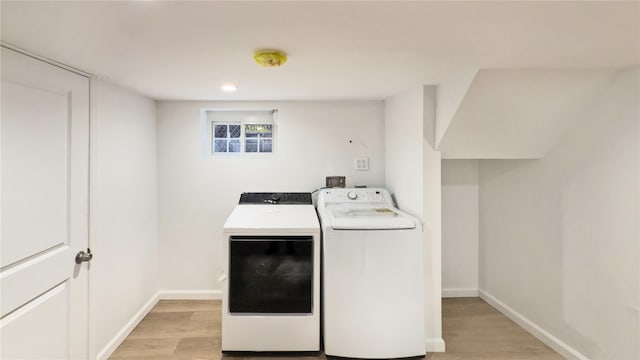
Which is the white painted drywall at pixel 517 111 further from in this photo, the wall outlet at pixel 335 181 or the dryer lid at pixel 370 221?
the wall outlet at pixel 335 181

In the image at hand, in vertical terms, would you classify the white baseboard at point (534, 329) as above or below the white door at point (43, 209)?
below

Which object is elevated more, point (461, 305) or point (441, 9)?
point (441, 9)

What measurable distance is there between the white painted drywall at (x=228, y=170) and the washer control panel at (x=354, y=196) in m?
0.23

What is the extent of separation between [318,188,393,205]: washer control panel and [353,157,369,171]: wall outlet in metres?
0.27

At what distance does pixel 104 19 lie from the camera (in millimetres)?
1099

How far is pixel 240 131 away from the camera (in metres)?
2.93

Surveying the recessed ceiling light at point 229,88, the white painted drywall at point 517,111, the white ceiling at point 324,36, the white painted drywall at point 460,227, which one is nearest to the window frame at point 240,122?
the recessed ceiling light at point 229,88

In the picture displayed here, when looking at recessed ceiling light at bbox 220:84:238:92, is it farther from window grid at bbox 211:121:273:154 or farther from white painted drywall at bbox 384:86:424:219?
white painted drywall at bbox 384:86:424:219

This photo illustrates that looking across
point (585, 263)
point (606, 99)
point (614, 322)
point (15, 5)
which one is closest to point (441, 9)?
point (15, 5)

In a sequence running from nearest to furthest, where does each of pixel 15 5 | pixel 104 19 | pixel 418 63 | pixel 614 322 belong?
pixel 15 5
pixel 104 19
pixel 418 63
pixel 614 322

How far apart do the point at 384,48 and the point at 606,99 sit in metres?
1.40

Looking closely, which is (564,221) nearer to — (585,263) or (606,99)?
(585,263)

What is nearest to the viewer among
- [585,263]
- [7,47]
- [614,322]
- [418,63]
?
[7,47]

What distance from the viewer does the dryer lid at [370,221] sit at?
1946 mm
